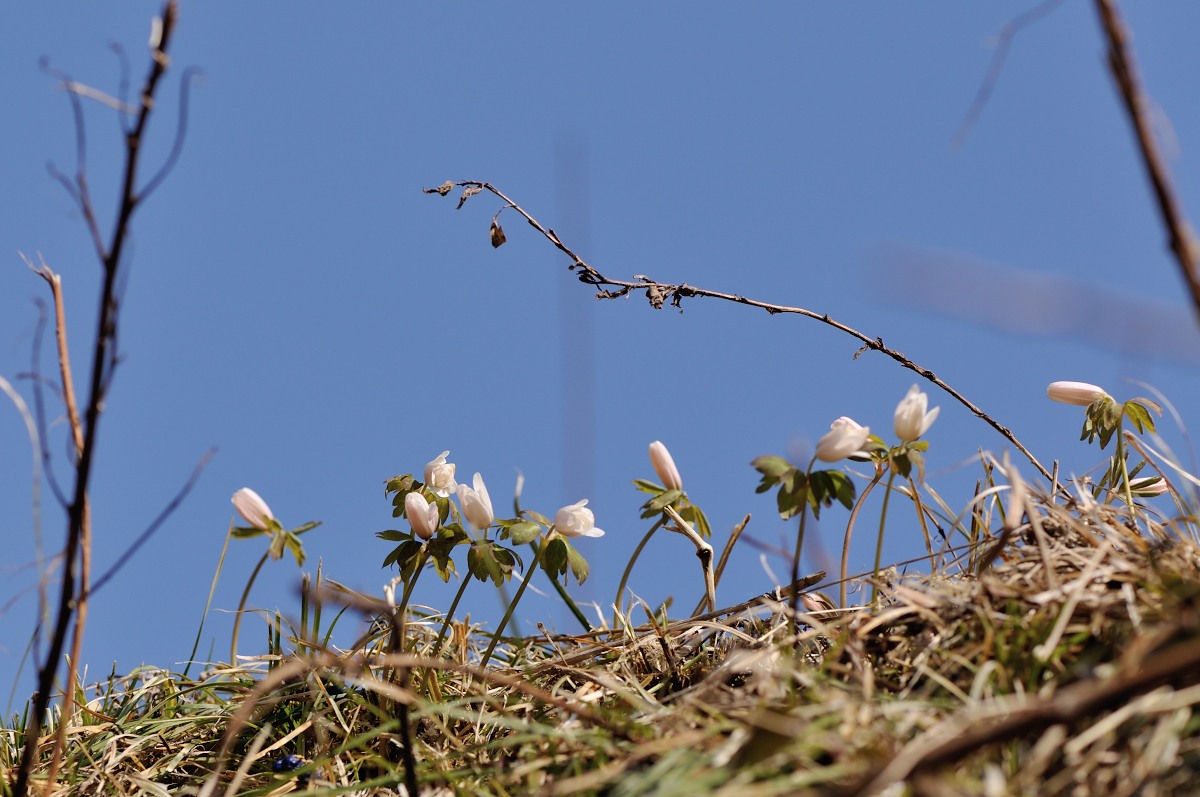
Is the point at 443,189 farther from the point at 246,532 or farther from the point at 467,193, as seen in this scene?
the point at 246,532

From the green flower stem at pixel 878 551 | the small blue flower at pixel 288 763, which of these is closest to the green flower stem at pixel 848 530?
the green flower stem at pixel 878 551

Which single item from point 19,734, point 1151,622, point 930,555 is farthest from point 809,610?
point 19,734

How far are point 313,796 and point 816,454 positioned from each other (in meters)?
1.07

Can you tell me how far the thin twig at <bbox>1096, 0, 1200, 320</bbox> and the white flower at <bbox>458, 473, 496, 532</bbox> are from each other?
152 cm

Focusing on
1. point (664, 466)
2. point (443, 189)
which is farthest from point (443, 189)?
point (664, 466)

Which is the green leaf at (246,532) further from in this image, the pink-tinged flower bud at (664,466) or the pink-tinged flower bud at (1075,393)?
the pink-tinged flower bud at (1075,393)

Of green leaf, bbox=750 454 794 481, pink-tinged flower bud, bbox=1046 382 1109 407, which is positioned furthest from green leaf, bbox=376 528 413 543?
pink-tinged flower bud, bbox=1046 382 1109 407

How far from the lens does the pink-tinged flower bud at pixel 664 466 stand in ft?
7.86

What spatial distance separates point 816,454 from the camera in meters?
2.04

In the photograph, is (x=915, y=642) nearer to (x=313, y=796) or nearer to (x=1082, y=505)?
(x=1082, y=505)

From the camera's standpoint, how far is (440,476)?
99.5 inches

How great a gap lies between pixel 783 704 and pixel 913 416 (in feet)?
2.13

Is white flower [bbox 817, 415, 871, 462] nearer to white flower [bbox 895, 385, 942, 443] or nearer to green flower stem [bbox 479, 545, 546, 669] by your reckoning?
white flower [bbox 895, 385, 942, 443]

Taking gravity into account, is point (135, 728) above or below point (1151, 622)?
above
